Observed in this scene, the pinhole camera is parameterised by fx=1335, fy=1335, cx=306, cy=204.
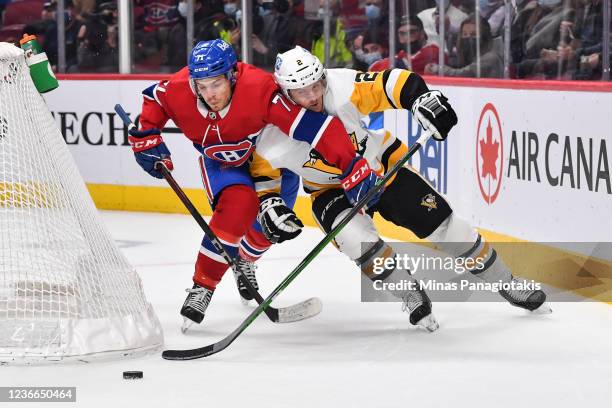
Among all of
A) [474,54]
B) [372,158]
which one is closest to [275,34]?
[474,54]

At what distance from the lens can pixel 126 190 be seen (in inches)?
323

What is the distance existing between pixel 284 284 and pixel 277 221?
0.25m

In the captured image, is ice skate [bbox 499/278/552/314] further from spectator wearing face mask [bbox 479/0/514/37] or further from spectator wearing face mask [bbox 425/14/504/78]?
spectator wearing face mask [bbox 479/0/514/37]

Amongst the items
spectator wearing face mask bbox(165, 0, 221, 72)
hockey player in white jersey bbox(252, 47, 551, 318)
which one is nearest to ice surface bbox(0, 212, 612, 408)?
hockey player in white jersey bbox(252, 47, 551, 318)

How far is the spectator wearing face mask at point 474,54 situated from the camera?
5.96 m

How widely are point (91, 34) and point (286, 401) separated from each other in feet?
18.3

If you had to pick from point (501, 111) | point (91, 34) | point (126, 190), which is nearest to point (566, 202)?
point (501, 111)

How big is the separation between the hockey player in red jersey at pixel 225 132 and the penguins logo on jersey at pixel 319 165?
0.16 m

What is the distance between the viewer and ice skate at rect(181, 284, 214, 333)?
4.36m

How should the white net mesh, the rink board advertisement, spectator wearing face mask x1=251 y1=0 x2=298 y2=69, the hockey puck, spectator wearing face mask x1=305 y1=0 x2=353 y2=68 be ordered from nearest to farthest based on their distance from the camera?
the hockey puck, the white net mesh, the rink board advertisement, spectator wearing face mask x1=305 y1=0 x2=353 y2=68, spectator wearing face mask x1=251 y1=0 x2=298 y2=69

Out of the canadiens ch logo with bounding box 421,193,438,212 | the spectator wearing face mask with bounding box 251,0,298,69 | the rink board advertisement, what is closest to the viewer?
the canadiens ch logo with bounding box 421,193,438,212

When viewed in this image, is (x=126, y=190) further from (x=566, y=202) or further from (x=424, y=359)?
(x=424, y=359)

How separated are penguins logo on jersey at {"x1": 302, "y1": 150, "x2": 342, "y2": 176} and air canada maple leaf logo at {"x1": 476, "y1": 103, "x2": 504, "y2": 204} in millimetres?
1403

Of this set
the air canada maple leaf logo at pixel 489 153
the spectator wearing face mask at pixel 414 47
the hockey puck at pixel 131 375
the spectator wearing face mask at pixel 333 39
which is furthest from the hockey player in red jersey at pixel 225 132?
the spectator wearing face mask at pixel 333 39
